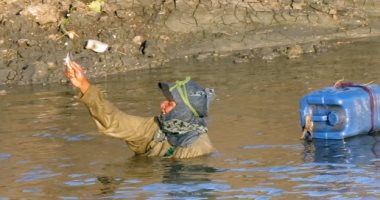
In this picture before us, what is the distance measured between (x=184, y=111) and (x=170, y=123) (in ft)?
0.58

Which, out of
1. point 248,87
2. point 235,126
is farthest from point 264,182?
point 248,87

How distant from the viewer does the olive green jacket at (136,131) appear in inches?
383

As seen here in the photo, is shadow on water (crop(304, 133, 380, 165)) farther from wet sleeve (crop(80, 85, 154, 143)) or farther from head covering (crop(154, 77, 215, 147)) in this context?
wet sleeve (crop(80, 85, 154, 143))

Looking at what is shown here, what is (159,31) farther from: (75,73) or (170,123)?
(75,73)

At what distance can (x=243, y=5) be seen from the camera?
731 inches

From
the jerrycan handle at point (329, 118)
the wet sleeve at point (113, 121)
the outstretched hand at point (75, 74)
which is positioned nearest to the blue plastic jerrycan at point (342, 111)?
the jerrycan handle at point (329, 118)

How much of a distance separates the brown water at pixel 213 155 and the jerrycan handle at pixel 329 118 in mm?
211

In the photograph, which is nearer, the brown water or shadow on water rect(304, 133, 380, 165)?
the brown water

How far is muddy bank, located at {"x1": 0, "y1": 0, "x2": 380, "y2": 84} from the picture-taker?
1645 cm

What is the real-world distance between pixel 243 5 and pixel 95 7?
260 cm

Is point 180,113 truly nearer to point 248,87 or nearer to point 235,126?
point 235,126

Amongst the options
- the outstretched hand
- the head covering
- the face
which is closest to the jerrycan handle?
the head covering

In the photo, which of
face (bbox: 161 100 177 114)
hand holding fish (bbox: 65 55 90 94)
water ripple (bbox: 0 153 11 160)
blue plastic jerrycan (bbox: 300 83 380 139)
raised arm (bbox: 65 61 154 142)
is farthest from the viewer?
water ripple (bbox: 0 153 11 160)

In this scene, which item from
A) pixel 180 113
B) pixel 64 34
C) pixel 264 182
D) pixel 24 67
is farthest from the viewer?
pixel 64 34
